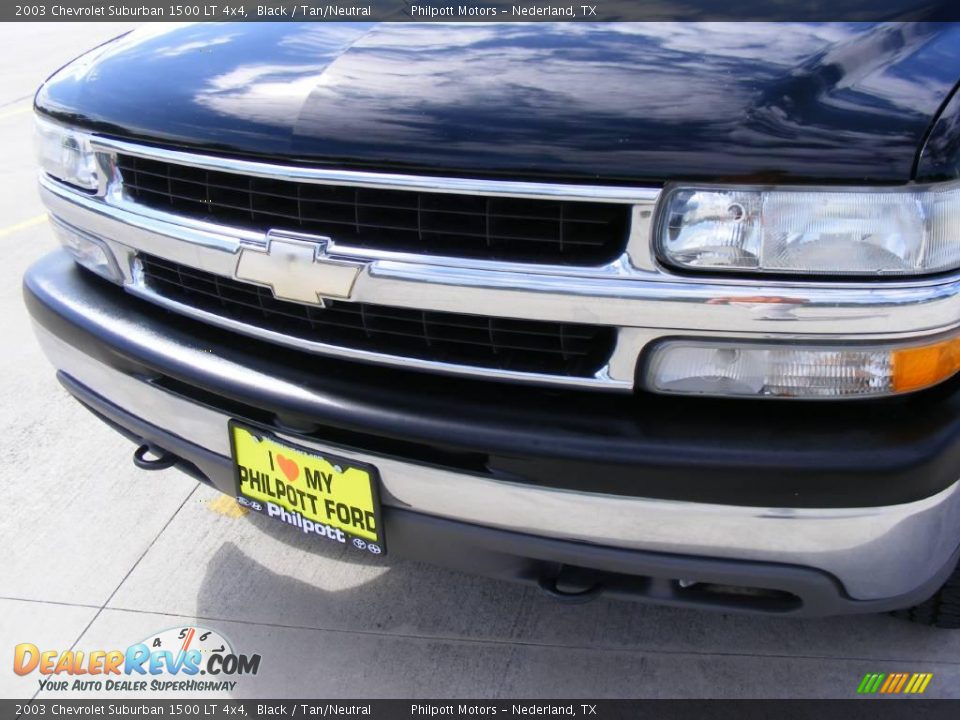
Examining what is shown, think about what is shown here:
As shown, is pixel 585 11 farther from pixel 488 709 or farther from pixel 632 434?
pixel 488 709

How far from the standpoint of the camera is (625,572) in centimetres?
174

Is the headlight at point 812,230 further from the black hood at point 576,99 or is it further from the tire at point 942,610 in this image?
the tire at point 942,610

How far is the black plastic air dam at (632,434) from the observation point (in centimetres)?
158

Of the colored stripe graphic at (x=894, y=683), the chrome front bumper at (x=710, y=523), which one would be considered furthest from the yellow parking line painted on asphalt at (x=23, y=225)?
the colored stripe graphic at (x=894, y=683)

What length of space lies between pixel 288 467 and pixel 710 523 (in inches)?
35.0

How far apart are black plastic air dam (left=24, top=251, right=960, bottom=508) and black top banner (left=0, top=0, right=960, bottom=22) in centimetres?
81

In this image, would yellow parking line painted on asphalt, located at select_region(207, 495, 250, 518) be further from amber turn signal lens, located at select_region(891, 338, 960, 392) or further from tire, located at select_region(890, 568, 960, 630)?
amber turn signal lens, located at select_region(891, 338, 960, 392)

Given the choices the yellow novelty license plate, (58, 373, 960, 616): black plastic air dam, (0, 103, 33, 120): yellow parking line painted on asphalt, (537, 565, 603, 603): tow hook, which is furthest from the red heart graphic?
(0, 103, 33, 120): yellow parking line painted on asphalt

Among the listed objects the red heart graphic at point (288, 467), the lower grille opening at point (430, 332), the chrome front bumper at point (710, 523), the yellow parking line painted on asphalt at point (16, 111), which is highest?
the lower grille opening at point (430, 332)

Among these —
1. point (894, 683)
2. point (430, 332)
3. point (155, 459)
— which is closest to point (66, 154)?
point (155, 459)

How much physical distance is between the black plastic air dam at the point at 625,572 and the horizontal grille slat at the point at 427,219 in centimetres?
→ 54

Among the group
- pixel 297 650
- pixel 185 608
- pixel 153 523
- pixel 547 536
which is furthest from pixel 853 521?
pixel 153 523

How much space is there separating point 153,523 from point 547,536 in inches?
64.0

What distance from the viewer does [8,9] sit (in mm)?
8656
